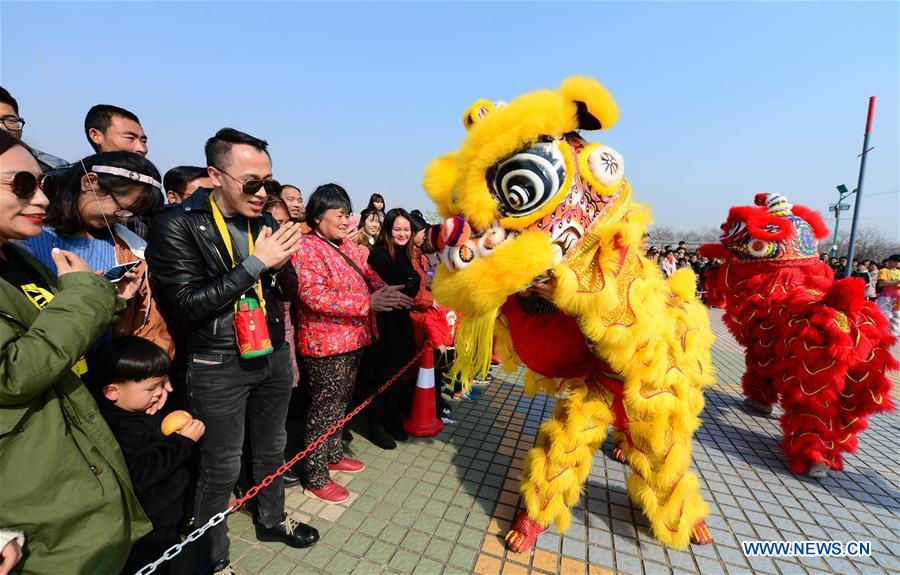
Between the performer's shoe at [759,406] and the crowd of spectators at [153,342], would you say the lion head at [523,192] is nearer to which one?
the crowd of spectators at [153,342]

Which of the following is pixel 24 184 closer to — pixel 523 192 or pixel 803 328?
pixel 523 192

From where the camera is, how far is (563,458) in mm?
2227

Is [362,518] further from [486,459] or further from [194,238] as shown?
[194,238]

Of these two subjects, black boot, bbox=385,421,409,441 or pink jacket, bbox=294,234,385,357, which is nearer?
pink jacket, bbox=294,234,385,357

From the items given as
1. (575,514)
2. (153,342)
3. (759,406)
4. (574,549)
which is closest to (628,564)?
(574,549)

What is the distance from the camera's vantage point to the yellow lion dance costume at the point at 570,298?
174 centimetres

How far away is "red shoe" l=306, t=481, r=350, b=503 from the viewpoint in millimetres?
2775

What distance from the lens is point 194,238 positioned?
1.88 meters

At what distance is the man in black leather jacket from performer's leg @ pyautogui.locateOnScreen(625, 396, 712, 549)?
217 cm

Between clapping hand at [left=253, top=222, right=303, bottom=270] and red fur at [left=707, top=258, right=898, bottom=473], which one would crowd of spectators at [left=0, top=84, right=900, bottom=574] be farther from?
red fur at [left=707, top=258, right=898, bottom=473]

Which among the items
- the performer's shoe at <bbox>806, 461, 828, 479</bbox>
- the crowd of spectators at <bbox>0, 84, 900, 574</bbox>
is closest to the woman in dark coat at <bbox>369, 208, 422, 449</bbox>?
the crowd of spectators at <bbox>0, 84, 900, 574</bbox>

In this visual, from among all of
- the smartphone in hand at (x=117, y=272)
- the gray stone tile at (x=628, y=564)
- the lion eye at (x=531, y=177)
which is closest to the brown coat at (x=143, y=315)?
the smartphone in hand at (x=117, y=272)

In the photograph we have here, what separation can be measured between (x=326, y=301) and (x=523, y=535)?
1939mm

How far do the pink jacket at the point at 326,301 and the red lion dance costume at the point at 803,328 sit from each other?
143 inches
